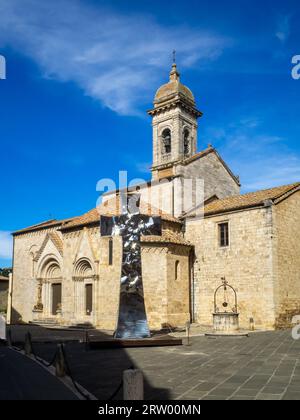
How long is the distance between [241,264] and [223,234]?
7.11 ft

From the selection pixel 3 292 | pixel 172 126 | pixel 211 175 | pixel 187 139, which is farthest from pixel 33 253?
pixel 211 175

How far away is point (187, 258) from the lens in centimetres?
2353

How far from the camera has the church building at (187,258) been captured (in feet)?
68.5

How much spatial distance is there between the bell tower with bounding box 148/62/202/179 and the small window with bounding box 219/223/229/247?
24.2ft

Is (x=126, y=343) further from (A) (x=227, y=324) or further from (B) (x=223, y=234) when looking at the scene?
(B) (x=223, y=234)

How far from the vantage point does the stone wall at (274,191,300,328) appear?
67.6 feet

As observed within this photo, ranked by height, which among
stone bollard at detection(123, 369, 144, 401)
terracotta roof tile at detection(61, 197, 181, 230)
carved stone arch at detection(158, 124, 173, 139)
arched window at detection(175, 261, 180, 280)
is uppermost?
carved stone arch at detection(158, 124, 173, 139)

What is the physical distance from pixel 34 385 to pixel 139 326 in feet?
22.4

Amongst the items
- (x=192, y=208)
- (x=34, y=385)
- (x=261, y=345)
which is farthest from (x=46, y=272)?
(x=34, y=385)

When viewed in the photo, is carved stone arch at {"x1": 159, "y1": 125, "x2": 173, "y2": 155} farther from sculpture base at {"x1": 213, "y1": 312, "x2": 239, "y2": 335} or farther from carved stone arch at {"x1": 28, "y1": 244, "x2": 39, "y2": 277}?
sculpture base at {"x1": 213, "y1": 312, "x2": 239, "y2": 335}

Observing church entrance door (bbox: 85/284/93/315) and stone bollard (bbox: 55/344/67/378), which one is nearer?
stone bollard (bbox: 55/344/67/378)

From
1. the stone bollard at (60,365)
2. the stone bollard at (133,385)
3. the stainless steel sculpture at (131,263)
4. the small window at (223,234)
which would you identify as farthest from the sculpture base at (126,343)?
the small window at (223,234)

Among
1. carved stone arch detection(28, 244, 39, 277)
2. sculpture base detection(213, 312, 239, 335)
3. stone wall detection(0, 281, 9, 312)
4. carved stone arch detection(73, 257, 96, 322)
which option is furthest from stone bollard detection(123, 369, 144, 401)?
stone wall detection(0, 281, 9, 312)

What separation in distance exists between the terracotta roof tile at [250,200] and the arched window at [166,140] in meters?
7.64
